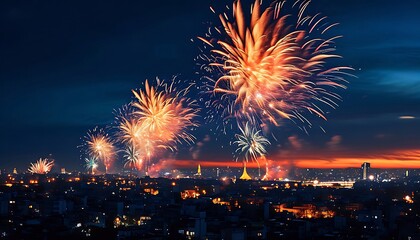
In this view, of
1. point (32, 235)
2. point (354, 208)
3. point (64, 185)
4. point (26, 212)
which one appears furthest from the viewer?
point (64, 185)

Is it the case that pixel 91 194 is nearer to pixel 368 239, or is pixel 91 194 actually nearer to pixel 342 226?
pixel 342 226

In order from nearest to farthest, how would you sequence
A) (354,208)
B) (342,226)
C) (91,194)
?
(342,226) → (354,208) → (91,194)

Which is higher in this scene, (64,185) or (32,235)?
(64,185)

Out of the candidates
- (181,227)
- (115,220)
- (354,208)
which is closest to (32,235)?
(181,227)

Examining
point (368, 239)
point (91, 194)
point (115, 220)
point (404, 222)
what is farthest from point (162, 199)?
point (368, 239)

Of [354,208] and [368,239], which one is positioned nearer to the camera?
[368,239]

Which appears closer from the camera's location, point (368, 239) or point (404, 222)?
point (368, 239)

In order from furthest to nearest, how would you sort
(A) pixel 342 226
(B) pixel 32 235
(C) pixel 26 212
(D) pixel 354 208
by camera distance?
(D) pixel 354 208 → (C) pixel 26 212 → (A) pixel 342 226 → (B) pixel 32 235

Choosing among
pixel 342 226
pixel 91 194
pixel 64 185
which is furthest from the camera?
pixel 64 185

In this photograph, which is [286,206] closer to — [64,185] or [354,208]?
[354,208]
